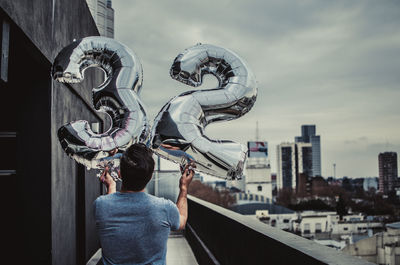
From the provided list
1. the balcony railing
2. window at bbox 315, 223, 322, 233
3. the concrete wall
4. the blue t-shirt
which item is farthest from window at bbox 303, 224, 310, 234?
the blue t-shirt

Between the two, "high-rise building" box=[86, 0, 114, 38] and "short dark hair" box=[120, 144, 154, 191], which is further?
"high-rise building" box=[86, 0, 114, 38]

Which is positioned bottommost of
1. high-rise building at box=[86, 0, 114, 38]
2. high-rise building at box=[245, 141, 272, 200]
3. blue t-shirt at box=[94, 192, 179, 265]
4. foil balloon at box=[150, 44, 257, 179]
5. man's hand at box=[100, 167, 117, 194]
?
high-rise building at box=[245, 141, 272, 200]

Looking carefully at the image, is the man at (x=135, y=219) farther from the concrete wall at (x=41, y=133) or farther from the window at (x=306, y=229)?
the window at (x=306, y=229)

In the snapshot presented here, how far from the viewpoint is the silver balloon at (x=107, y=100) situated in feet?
8.09

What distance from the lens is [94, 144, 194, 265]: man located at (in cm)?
201

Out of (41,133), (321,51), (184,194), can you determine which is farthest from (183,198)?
(321,51)

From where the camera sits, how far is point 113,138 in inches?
96.8

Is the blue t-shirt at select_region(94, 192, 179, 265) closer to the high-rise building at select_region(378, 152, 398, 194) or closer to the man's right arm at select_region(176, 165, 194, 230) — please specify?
the man's right arm at select_region(176, 165, 194, 230)

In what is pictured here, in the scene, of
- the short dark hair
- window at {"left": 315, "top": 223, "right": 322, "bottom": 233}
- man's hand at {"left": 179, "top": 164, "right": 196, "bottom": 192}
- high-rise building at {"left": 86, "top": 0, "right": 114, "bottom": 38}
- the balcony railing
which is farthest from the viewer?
window at {"left": 315, "top": 223, "right": 322, "bottom": 233}

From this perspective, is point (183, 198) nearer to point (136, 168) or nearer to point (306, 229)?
point (136, 168)

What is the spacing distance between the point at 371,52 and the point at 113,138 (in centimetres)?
12177

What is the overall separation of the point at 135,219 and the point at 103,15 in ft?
32.0

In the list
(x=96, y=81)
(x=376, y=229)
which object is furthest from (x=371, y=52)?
(x=96, y=81)

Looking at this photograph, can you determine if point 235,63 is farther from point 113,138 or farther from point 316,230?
point 316,230
